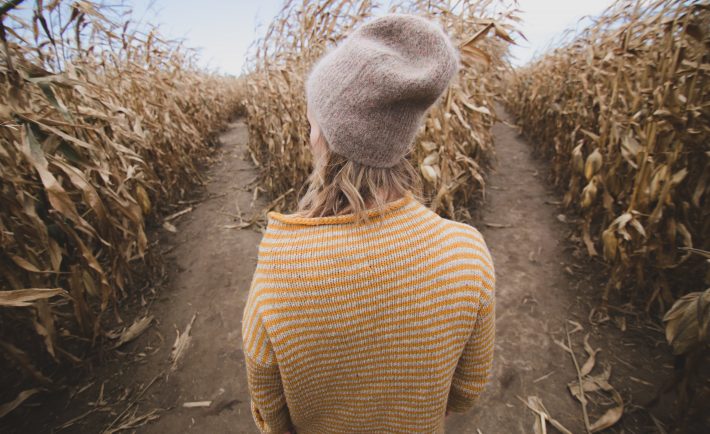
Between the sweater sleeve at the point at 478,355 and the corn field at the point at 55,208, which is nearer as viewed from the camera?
the sweater sleeve at the point at 478,355

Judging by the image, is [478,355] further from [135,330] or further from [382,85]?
[135,330]

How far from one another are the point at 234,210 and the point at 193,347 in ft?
6.69

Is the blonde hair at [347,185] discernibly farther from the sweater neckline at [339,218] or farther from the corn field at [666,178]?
the corn field at [666,178]

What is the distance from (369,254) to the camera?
0.64 meters

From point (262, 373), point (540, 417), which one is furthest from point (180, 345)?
point (540, 417)

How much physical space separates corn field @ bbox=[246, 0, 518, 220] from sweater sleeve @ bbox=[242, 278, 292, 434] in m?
1.55

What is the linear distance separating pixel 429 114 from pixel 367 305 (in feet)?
6.83

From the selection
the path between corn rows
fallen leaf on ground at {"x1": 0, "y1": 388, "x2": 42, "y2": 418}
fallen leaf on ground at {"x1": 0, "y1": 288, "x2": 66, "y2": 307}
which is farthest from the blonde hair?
fallen leaf on ground at {"x1": 0, "y1": 388, "x2": 42, "y2": 418}

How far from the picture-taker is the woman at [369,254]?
25.4 inches

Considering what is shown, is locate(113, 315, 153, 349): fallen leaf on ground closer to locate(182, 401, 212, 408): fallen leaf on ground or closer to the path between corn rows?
the path between corn rows

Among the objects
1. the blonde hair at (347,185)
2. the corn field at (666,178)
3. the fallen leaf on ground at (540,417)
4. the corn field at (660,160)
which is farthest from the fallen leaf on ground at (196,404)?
the corn field at (660,160)

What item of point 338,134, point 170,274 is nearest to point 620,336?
point 338,134

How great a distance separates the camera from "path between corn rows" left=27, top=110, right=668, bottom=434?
1.78m

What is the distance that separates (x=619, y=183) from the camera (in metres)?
2.43
